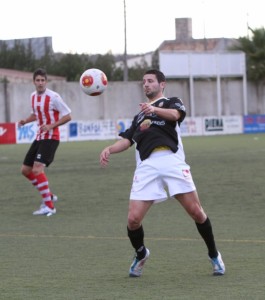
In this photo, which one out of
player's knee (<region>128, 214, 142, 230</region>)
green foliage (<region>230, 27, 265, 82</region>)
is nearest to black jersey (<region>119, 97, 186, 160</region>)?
player's knee (<region>128, 214, 142, 230</region>)

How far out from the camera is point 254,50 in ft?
251

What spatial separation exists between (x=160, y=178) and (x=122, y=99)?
57.1 metres

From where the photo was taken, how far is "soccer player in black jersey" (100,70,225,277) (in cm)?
824

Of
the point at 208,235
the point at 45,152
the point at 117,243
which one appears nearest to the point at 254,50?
the point at 45,152

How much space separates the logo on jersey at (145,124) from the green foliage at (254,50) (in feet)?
215

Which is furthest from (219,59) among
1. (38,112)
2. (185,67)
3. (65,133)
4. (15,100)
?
(38,112)

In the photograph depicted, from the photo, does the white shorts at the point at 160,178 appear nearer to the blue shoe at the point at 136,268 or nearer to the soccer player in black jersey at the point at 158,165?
the soccer player in black jersey at the point at 158,165

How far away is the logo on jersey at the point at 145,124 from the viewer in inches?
327

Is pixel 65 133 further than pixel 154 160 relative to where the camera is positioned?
Yes

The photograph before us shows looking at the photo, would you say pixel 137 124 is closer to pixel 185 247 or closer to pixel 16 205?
pixel 185 247

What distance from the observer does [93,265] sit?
909 centimetres

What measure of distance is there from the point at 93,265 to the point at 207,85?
6014cm

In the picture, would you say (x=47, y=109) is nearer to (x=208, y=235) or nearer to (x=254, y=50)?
(x=208, y=235)

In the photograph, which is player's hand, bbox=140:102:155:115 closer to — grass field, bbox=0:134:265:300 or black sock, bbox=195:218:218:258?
black sock, bbox=195:218:218:258
